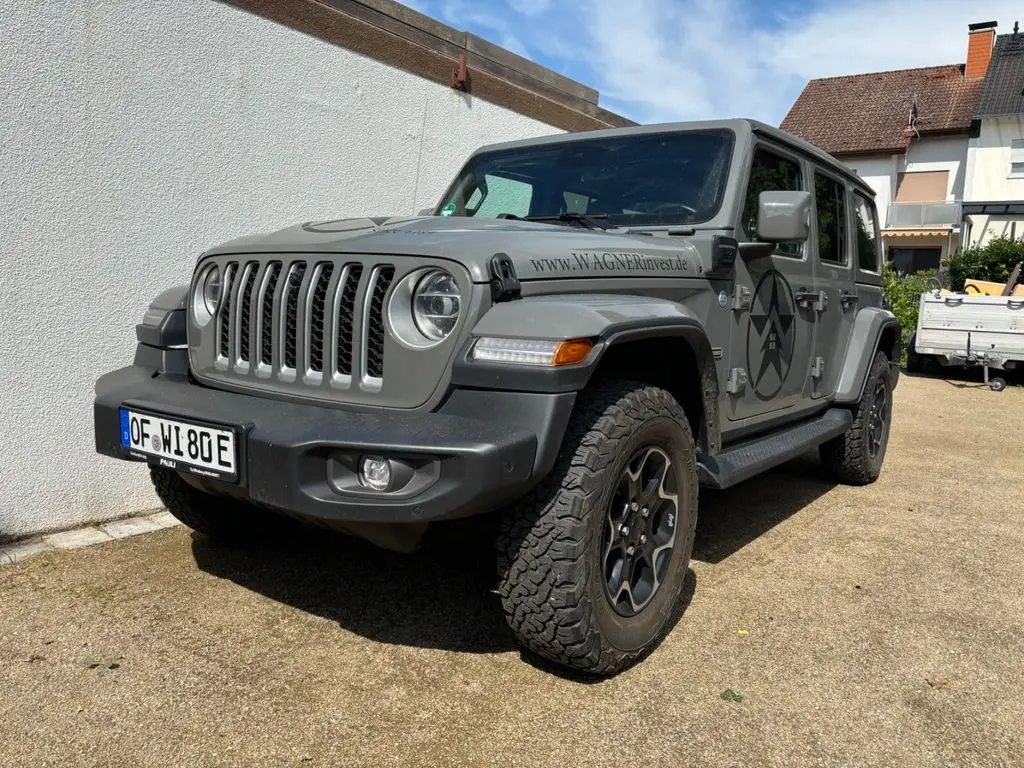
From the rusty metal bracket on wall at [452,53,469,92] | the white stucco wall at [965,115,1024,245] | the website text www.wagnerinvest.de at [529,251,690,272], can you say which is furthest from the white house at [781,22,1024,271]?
the website text www.wagnerinvest.de at [529,251,690,272]

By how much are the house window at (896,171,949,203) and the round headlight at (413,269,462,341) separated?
29255mm

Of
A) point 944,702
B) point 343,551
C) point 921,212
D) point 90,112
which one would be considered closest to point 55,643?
point 343,551

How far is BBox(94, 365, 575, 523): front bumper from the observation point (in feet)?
6.71

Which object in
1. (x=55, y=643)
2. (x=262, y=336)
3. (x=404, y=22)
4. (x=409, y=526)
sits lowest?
(x=55, y=643)

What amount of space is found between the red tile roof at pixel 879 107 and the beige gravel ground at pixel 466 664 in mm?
27088

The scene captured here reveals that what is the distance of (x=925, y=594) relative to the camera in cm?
334

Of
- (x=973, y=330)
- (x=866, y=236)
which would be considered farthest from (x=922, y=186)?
(x=866, y=236)

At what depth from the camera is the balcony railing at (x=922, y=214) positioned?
2663 centimetres

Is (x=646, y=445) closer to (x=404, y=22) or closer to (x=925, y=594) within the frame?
(x=925, y=594)

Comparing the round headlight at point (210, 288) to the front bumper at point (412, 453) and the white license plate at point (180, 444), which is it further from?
the front bumper at point (412, 453)

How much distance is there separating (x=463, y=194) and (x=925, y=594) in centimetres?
273

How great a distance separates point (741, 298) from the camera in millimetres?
3352

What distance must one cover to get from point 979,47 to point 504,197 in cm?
3065

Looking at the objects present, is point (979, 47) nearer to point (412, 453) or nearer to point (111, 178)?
point (111, 178)
